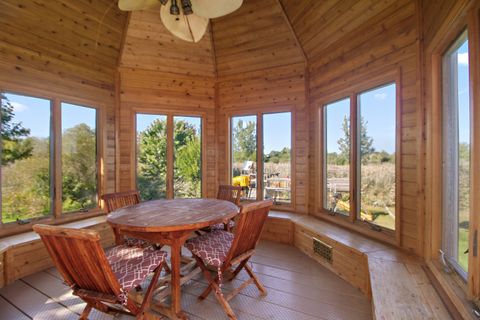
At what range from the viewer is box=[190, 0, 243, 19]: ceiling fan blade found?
174 cm

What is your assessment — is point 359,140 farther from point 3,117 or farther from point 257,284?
point 3,117

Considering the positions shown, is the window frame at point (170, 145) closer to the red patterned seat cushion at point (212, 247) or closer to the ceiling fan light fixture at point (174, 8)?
the red patterned seat cushion at point (212, 247)

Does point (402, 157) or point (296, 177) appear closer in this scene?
point (402, 157)

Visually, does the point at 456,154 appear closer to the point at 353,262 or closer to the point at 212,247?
the point at 353,262

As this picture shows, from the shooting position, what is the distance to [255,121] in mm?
4195

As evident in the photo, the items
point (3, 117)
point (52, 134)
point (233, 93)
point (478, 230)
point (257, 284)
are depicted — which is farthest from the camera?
point (233, 93)

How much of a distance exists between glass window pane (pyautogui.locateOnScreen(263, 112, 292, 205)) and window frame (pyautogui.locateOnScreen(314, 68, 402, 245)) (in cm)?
50

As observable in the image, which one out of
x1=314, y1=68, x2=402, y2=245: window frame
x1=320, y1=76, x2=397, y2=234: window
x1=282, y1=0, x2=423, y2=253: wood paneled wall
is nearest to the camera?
x1=282, y1=0, x2=423, y2=253: wood paneled wall

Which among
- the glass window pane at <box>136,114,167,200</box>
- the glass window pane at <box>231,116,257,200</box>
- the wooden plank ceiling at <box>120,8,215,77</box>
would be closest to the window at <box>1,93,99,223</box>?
the glass window pane at <box>136,114,167,200</box>

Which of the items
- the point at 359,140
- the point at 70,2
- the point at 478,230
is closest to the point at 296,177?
the point at 359,140

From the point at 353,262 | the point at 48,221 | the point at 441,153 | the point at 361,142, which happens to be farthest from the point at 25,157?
the point at 441,153

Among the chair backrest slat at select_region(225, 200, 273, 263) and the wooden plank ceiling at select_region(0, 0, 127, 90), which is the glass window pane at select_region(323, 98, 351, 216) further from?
the wooden plank ceiling at select_region(0, 0, 127, 90)

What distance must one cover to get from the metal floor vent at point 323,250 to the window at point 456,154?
1.11m

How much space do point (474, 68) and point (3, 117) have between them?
13.7ft
